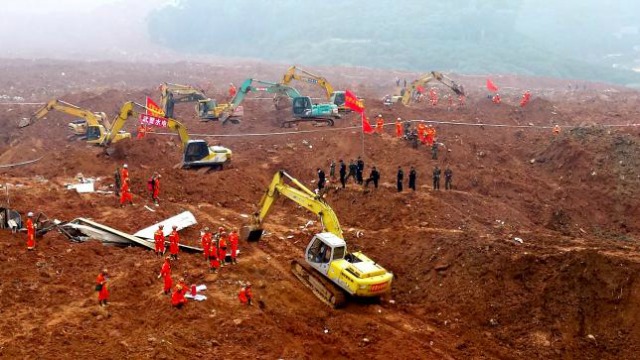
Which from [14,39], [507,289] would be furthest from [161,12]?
[507,289]

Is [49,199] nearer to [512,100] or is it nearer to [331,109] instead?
[331,109]

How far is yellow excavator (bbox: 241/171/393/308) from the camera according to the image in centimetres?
1418

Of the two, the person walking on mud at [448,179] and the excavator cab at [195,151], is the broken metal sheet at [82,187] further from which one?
the person walking on mud at [448,179]

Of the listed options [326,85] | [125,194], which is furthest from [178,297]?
[326,85]

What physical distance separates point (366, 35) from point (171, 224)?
302 feet

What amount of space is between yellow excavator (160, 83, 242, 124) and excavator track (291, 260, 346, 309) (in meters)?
21.0

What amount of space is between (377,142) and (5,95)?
1323 inches

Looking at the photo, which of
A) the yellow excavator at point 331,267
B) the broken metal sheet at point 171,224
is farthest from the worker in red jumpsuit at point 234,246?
the broken metal sheet at point 171,224

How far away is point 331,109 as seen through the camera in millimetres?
35156

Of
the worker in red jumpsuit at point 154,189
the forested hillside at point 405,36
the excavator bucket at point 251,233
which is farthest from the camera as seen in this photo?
the forested hillside at point 405,36

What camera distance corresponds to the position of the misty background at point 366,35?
3652 inches

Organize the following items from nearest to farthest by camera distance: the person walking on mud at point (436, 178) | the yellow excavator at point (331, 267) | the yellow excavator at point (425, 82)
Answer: the yellow excavator at point (331, 267)
the person walking on mud at point (436, 178)
the yellow excavator at point (425, 82)

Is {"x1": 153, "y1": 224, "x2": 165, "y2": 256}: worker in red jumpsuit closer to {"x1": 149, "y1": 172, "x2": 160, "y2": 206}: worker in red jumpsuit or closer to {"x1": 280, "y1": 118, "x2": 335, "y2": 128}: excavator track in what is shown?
{"x1": 149, "y1": 172, "x2": 160, "y2": 206}: worker in red jumpsuit

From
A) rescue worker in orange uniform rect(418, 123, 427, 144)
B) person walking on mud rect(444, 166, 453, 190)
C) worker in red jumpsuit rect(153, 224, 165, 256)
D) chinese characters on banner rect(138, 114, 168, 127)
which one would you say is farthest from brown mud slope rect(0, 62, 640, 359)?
chinese characters on banner rect(138, 114, 168, 127)
